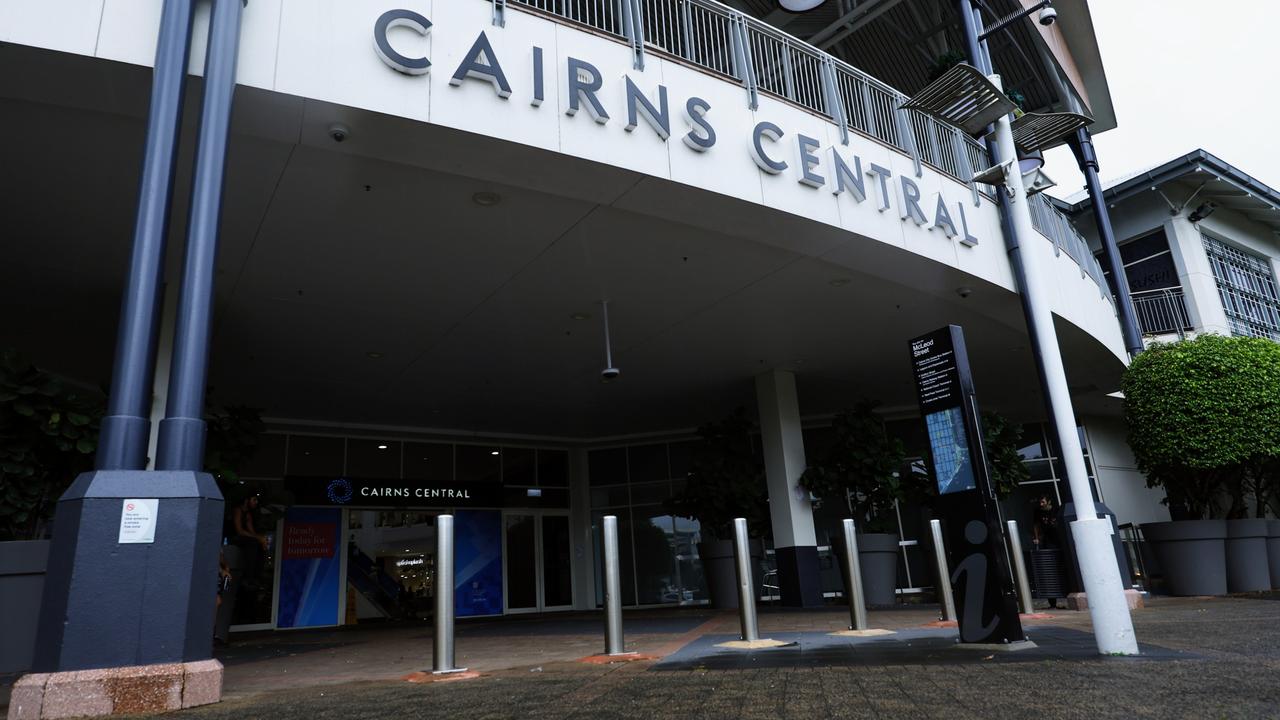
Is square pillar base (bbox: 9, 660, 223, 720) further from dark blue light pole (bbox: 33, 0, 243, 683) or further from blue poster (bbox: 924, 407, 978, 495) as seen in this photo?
blue poster (bbox: 924, 407, 978, 495)

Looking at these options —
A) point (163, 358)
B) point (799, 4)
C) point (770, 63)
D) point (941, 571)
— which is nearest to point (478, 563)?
point (163, 358)

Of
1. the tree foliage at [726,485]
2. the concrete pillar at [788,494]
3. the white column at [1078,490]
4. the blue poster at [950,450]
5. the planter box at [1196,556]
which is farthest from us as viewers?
the tree foliage at [726,485]

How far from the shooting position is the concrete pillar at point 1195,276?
698 inches

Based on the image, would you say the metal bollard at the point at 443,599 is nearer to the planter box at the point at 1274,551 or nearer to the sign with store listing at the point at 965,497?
the sign with store listing at the point at 965,497

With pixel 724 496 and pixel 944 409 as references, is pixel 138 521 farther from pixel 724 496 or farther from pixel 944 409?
pixel 724 496

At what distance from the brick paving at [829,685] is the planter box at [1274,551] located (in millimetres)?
7098

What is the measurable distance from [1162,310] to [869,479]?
10.7 m

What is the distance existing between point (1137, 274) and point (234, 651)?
20.7 m

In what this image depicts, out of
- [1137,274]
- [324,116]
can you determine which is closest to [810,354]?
[324,116]

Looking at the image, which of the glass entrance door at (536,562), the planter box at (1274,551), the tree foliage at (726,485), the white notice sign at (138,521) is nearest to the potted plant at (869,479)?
the tree foliage at (726,485)

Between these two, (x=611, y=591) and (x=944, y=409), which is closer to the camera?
(x=944, y=409)

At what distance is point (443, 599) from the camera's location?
18.8 ft

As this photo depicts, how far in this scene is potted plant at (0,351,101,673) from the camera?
6.45 m

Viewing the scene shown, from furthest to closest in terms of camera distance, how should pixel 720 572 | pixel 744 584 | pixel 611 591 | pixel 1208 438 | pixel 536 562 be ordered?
pixel 536 562 < pixel 720 572 < pixel 1208 438 < pixel 744 584 < pixel 611 591
